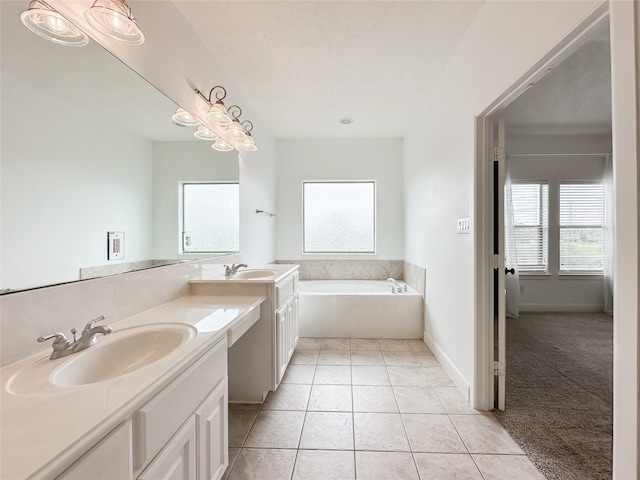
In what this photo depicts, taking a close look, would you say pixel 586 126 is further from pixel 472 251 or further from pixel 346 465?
pixel 346 465

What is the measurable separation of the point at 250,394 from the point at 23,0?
2225 millimetres

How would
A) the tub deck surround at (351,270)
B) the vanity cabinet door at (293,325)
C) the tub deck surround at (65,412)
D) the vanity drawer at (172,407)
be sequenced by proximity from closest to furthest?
the tub deck surround at (65,412)
the vanity drawer at (172,407)
the vanity cabinet door at (293,325)
the tub deck surround at (351,270)

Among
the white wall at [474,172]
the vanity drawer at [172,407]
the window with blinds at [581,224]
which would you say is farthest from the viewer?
the window with blinds at [581,224]

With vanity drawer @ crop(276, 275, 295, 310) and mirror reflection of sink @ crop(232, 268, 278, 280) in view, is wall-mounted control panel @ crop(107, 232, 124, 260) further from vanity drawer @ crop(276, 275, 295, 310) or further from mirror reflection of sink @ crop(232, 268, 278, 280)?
mirror reflection of sink @ crop(232, 268, 278, 280)

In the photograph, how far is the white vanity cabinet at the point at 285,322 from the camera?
2.11 meters

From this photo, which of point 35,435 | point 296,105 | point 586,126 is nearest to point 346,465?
point 35,435

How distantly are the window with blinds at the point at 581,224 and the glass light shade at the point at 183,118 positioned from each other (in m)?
5.03

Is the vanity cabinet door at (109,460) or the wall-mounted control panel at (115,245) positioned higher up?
the wall-mounted control panel at (115,245)

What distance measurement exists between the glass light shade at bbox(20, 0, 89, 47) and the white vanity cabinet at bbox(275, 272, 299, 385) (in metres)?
1.59

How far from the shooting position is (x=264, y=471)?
1.45 metres

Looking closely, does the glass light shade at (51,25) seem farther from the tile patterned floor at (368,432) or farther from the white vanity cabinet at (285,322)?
the tile patterned floor at (368,432)

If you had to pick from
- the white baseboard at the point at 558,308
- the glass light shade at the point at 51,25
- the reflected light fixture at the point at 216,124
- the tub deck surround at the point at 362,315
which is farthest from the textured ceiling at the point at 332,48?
the white baseboard at the point at 558,308

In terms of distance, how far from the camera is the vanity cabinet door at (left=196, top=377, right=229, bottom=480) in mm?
1066

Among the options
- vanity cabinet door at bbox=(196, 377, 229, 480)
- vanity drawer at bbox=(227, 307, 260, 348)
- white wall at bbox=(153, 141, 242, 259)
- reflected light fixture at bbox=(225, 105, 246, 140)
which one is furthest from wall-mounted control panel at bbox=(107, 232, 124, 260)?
reflected light fixture at bbox=(225, 105, 246, 140)
